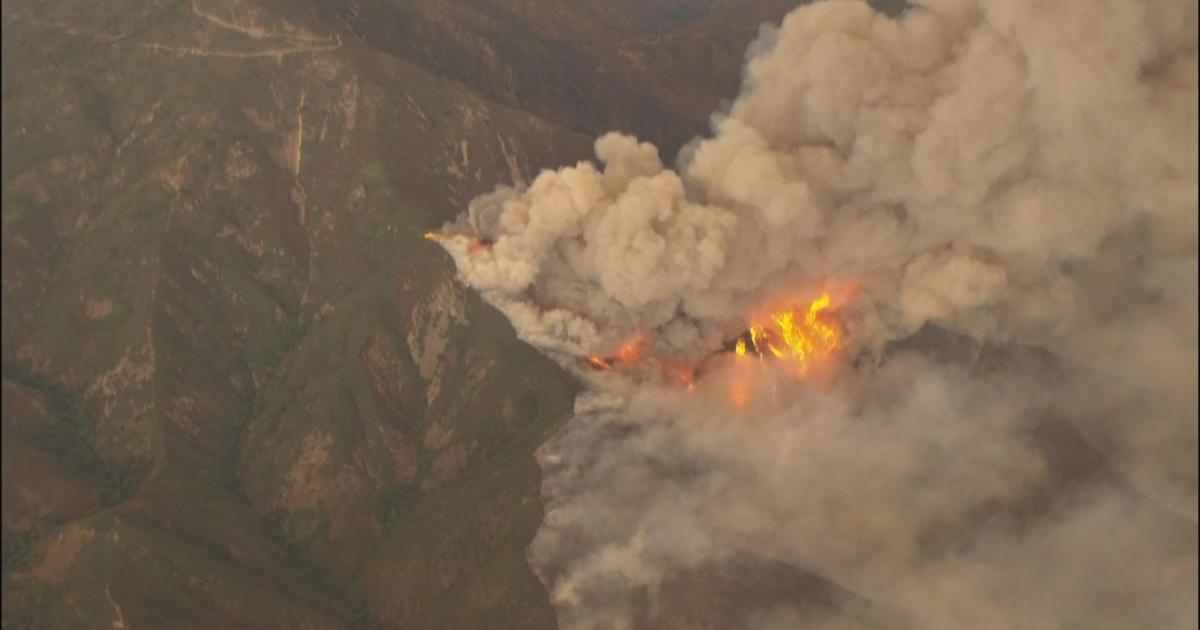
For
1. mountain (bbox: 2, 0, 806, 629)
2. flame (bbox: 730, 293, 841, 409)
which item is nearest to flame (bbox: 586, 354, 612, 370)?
flame (bbox: 730, 293, 841, 409)

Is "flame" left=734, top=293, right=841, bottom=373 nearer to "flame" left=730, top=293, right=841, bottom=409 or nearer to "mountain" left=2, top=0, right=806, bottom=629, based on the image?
"flame" left=730, top=293, right=841, bottom=409

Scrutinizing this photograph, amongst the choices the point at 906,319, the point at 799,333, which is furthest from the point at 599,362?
the point at 906,319

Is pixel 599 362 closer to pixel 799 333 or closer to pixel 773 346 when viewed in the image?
pixel 773 346

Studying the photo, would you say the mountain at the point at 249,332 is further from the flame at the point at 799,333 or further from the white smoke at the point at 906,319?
the flame at the point at 799,333

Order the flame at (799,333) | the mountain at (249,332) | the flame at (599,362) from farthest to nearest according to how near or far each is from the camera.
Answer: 1. the mountain at (249,332)
2. the flame at (599,362)
3. the flame at (799,333)

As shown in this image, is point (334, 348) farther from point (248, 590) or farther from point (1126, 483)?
point (1126, 483)

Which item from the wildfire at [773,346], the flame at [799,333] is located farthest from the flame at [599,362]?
the flame at [799,333]
